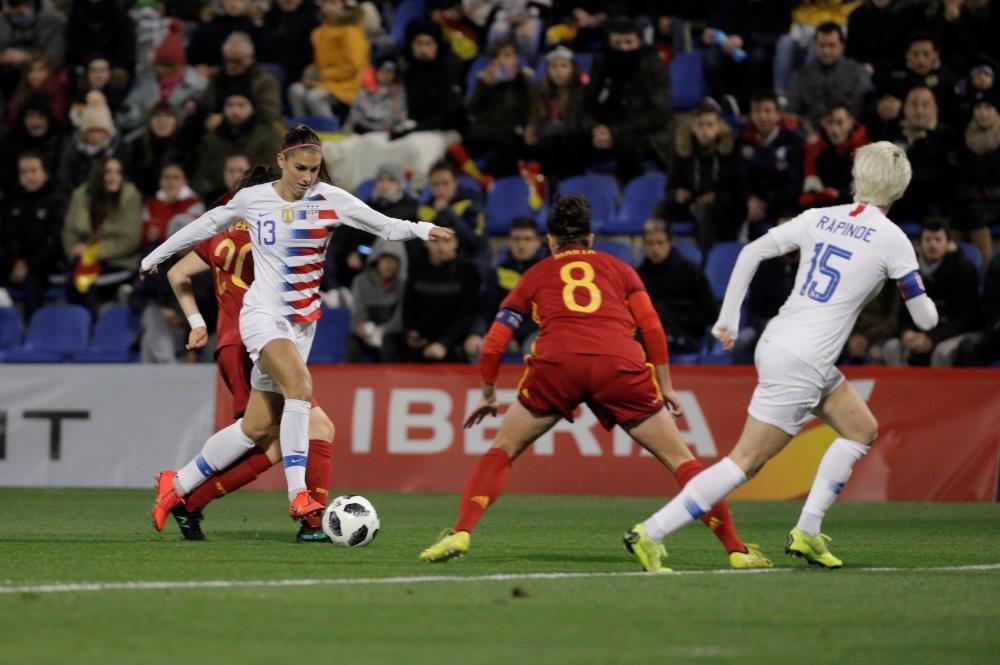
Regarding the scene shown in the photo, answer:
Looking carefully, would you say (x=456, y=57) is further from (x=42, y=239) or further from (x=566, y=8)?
(x=42, y=239)

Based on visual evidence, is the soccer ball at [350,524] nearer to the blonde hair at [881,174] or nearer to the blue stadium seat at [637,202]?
the blonde hair at [881,174]

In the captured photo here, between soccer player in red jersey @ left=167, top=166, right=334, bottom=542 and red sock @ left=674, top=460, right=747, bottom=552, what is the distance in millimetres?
2548

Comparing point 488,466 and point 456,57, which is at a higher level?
point 456,57

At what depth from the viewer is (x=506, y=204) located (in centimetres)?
1903

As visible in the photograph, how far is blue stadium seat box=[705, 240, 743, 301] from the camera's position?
57.0 feet

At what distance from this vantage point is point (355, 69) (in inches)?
821

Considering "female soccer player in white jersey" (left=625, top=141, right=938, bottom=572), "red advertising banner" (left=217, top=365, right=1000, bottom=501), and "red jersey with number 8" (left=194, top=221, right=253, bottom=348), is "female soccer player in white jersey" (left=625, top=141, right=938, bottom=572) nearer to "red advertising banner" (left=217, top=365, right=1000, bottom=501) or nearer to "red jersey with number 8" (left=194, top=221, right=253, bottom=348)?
"red jersey with number 8" (left=194, top=221, right=253, bottom=348)

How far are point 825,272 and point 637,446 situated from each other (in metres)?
7.27

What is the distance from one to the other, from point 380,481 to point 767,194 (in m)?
4.72

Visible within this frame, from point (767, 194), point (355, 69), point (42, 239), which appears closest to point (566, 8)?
point (355, 69)

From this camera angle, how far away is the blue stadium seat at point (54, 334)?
18906 mm

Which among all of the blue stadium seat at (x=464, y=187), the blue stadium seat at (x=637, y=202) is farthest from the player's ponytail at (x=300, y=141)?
the blue stadium seat at (x=637, y=202)

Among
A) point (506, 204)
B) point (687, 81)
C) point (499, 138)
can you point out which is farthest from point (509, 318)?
point (687, 81)

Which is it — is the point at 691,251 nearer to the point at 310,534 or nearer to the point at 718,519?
the point at 310,534
